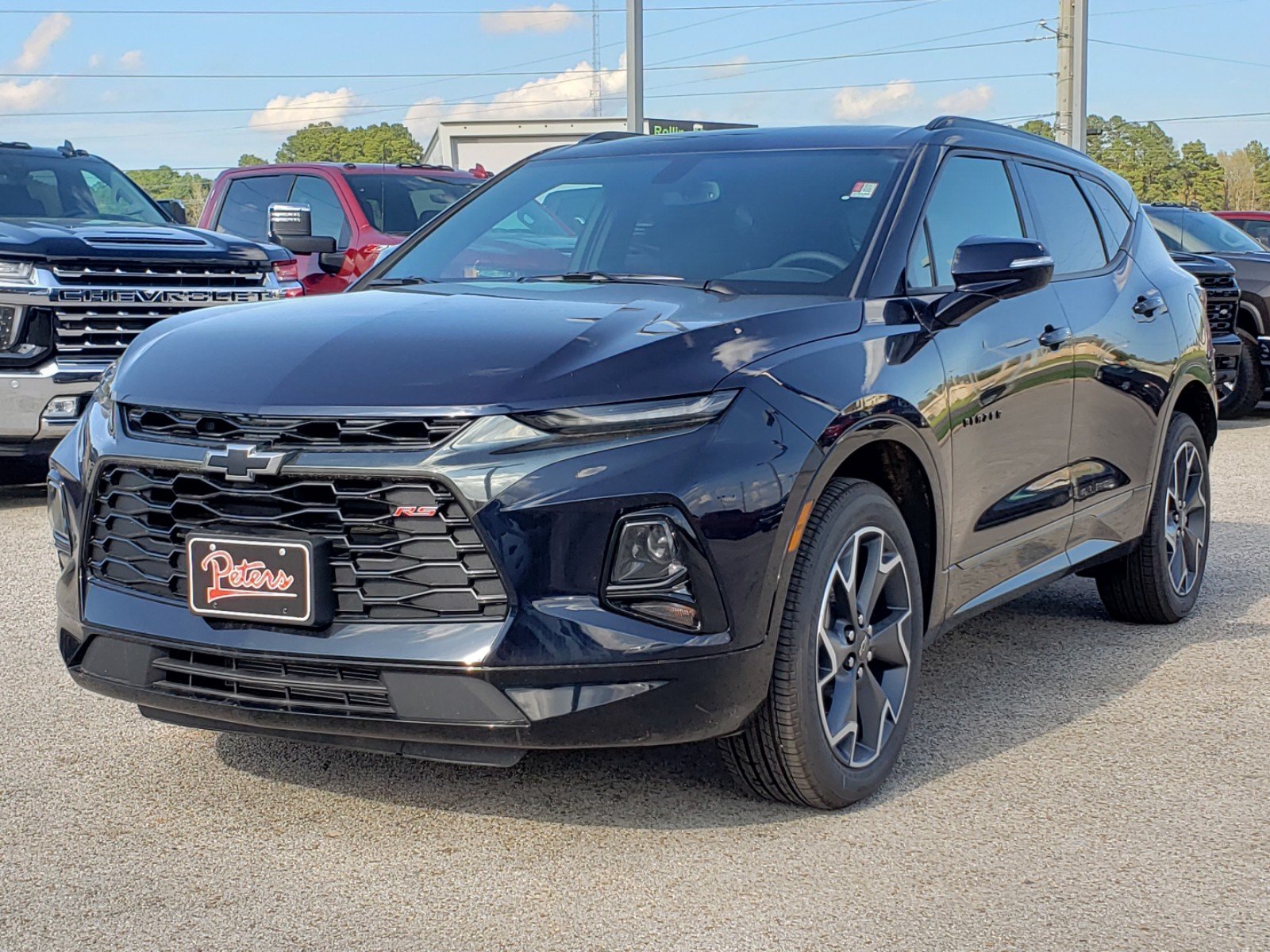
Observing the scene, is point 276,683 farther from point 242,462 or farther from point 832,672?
point 832,672

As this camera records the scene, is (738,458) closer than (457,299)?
Yes

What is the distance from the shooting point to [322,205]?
41.9ft

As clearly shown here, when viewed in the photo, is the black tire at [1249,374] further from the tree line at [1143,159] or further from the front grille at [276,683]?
the tree line at [1143,159]

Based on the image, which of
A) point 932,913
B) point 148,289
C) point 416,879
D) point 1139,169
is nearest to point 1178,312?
point 932,913

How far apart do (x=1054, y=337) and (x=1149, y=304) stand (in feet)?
3.33

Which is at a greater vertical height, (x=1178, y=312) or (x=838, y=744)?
(x=1178, y=312)

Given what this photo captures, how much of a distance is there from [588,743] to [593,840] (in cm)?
35

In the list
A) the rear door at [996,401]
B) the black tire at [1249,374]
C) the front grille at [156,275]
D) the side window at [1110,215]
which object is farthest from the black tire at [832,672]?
the black tire at [1249,374]

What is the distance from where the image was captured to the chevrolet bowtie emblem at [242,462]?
132 inches

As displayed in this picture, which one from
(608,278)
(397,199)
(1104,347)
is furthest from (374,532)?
(397,199)

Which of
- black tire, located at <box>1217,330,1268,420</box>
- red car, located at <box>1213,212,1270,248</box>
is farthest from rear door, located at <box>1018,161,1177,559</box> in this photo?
red car, located at <box>1213,212,1270,248</box>

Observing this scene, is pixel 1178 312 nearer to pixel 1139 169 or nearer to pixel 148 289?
pixel 148 289

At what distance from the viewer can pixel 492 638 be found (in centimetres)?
327

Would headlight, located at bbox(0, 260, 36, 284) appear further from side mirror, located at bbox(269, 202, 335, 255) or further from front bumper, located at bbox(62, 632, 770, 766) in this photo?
front bumper, located at bbox(62, 632, 770, 766)
